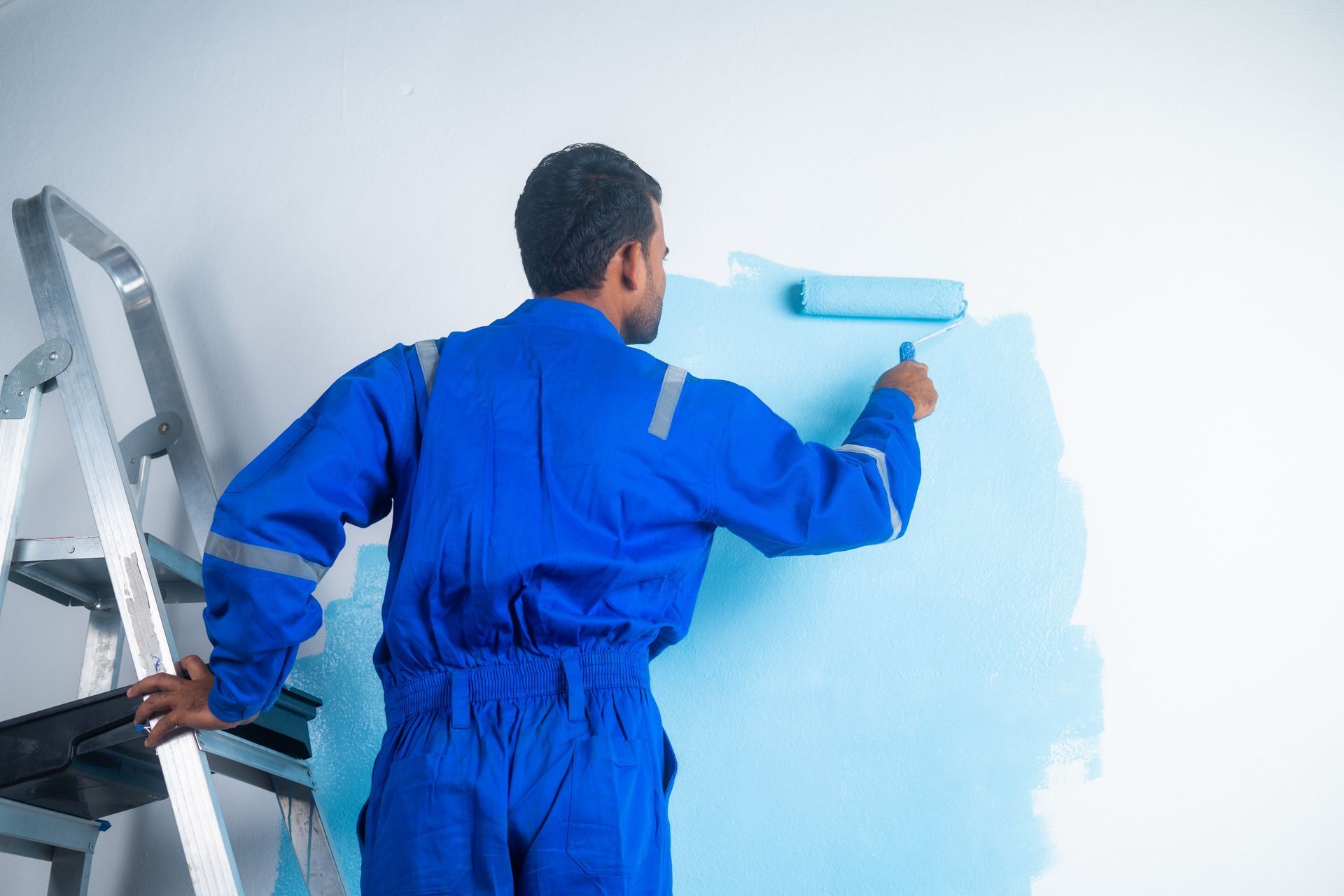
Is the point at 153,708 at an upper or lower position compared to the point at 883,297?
lower

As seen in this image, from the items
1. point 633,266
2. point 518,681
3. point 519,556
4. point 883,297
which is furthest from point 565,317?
point 883,297

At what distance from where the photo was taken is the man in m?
1.05

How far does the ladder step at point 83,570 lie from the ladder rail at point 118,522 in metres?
0.04

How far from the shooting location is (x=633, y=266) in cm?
133

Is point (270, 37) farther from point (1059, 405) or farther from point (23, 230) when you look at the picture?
point (1059, 405)

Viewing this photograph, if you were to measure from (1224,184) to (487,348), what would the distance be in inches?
45.1

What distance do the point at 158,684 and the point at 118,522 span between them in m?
0.25

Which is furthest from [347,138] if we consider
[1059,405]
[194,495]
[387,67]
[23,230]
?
[1059,405]

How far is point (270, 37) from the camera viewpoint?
74.9 inches

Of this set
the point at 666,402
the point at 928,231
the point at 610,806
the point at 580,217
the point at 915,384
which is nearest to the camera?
the point at 610,806

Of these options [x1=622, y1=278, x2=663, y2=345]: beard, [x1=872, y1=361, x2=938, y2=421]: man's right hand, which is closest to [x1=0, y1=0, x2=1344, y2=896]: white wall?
[x1=872, y1=361, x2=938, y2=421]: man's right hand

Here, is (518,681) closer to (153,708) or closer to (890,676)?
(153,708)

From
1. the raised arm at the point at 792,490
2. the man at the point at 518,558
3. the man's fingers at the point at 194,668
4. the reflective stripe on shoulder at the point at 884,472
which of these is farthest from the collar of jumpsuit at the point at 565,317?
the man's fingers at the point at 194,668

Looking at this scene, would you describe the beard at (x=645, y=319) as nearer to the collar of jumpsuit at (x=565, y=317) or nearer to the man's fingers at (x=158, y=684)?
the collar of jumpsuit at (x=565, y=317)
